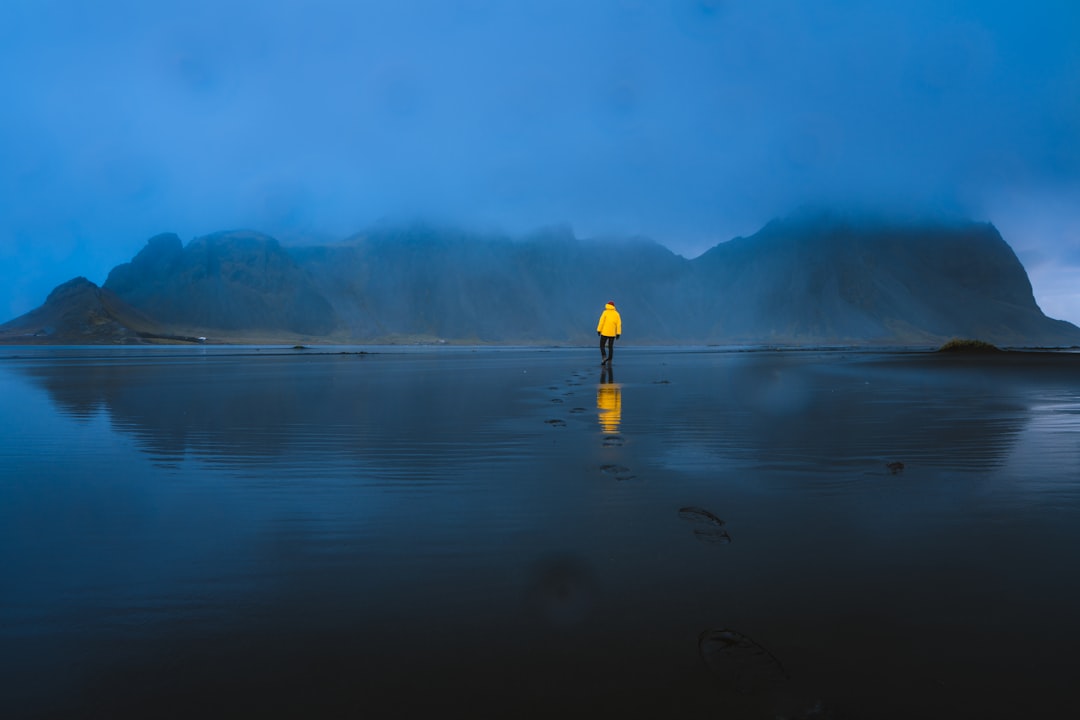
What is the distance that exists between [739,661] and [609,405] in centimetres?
1067

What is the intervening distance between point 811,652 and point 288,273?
203 meters

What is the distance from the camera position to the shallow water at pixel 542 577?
246 centimetres

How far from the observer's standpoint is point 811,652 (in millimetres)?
2686

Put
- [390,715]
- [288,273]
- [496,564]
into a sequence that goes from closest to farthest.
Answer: [390,715] → [496,564] → [288,273]

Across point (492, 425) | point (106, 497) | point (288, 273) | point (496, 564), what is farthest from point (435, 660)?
point (288, 273)

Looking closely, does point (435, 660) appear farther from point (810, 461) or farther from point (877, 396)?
point (877, 396)

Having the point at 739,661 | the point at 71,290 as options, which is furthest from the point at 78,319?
the point at 739,661

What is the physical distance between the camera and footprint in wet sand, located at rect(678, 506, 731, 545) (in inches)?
169

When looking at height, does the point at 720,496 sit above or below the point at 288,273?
below

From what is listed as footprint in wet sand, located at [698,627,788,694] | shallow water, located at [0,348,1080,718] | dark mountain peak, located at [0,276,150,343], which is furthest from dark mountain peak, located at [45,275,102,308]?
footprint in wet sand, located at [698,627,788,694]

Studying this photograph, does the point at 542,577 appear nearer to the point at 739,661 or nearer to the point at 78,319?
the point at 739,661

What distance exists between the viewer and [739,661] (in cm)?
267

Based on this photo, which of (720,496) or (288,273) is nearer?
(720,496)

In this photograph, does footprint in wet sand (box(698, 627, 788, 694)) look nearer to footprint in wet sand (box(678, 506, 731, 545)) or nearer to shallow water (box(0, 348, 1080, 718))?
shallow water (box(0, 348, 1080, 718))
